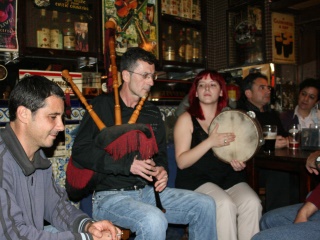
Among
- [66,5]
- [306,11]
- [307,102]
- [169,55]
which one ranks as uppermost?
[306,11]

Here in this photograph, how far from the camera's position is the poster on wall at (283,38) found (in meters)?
4.93

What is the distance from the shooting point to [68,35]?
3604 mm

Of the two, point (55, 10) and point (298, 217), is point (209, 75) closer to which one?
point (298, 217)

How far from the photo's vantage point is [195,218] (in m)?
2.27

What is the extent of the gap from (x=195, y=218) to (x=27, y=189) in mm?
1135

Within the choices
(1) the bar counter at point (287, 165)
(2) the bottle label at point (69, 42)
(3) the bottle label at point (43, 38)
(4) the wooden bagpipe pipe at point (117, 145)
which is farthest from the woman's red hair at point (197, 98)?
(3) the bottle label at point (43, 38)

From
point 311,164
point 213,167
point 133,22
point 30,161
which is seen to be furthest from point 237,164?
point 133,22

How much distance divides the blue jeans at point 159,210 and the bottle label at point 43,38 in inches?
70.4

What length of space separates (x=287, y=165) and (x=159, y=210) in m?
1.13

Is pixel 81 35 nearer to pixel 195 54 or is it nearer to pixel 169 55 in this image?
pixel 169 55

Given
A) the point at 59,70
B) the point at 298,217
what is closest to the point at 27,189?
the point at 298,217

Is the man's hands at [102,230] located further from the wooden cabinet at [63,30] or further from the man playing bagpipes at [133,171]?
the wooden cabinet at [63,30]

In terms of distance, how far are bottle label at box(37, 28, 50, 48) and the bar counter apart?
221 cm

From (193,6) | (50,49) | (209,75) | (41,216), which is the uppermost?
(193,6)
